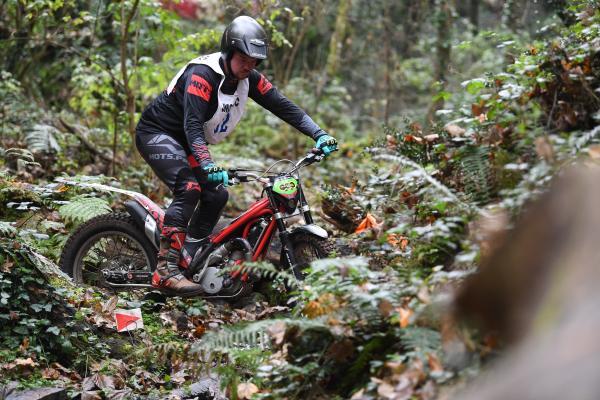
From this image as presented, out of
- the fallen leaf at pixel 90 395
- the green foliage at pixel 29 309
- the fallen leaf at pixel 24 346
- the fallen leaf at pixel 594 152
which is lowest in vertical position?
the fallen leaf at pixel 90 395

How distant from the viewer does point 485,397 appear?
2748 mm

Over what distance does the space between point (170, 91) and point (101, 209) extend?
140 centimetres

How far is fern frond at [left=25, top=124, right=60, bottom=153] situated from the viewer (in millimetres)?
9711

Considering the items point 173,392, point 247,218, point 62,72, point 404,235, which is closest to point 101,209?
point 247,218

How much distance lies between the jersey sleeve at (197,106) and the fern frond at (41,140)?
399 cm

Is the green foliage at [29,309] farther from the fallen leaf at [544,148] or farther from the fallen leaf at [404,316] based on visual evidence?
the fallen leaf at [544,148]

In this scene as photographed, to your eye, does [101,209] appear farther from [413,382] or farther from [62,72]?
[62,72]

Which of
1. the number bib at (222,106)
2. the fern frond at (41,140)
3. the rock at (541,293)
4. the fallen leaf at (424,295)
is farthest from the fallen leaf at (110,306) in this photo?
the fern frond at (41,140)

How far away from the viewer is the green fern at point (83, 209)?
7051 mm

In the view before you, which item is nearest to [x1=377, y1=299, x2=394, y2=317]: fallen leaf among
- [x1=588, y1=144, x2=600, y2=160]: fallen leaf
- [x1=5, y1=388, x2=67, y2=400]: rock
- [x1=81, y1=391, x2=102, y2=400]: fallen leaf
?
[x1=588, y1=144, x2=600, y2=160]: fallen leaf

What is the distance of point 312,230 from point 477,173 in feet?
6.13

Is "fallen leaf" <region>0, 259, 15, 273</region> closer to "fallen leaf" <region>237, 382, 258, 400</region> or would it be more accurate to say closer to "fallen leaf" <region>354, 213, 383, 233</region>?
"fallen leaf" <region>237, 382, 258, 400</region>

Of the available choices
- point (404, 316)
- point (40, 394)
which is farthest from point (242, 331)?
point (40, 394)

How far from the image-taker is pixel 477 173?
4750 mm
